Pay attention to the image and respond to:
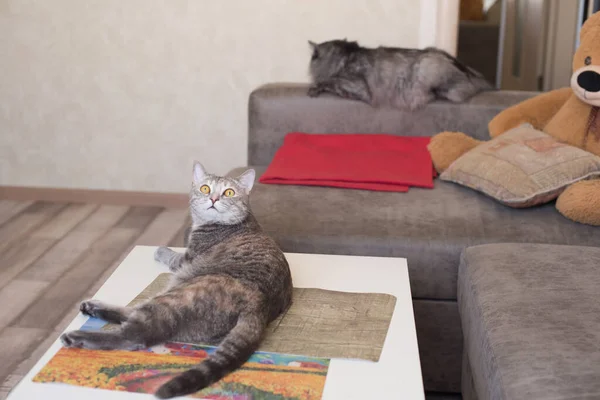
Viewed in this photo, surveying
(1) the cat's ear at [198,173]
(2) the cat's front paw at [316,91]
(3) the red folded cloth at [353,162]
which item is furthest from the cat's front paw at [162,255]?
(2) the cat's front paw at [316,91]

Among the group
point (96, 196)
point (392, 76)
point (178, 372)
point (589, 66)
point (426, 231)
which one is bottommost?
point (96, 196)

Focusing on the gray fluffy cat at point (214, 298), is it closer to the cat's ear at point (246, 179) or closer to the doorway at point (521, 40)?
the cat's ear at point (246, 179)

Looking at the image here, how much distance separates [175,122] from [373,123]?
1126mm

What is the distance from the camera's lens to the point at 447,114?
2.71m

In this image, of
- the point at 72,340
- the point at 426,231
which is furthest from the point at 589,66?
the point at 72,340

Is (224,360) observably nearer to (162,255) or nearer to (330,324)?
(330,324)

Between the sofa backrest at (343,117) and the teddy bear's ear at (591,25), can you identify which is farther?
the sofa backrest at (343,117)

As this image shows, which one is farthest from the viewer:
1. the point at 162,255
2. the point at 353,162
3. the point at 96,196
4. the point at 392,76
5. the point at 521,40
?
the point at 521,40

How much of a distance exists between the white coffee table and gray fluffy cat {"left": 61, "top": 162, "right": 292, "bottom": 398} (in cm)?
10

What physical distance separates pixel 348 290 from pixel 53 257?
1.66 meters

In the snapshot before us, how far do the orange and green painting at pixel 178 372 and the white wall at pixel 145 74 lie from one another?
2.15m

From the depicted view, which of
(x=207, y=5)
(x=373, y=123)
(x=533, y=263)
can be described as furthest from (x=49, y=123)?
(x=533, y=263)

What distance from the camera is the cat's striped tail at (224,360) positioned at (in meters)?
1.14

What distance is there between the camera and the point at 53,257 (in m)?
2.82
